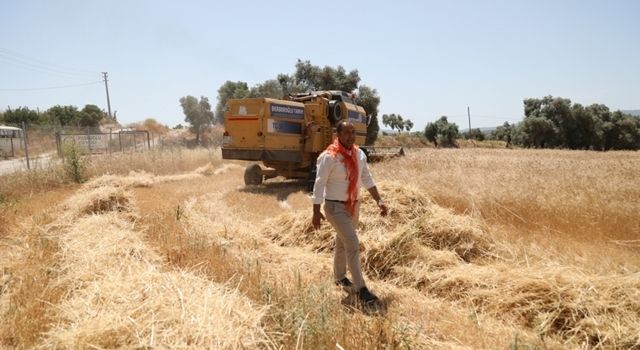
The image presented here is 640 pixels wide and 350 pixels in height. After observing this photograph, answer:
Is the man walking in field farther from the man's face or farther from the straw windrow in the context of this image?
the straw windrow

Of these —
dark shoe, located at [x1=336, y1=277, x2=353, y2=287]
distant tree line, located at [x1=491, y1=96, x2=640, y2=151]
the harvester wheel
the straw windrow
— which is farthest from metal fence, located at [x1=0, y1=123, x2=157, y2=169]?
distant tree line, located at [x1=491, y1=96, x2=640, y2=151]

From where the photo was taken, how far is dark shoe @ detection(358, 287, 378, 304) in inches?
170

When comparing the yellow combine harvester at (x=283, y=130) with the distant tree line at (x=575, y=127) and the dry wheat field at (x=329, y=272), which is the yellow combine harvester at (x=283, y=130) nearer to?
the dry wheat field at (x=329, y=272)

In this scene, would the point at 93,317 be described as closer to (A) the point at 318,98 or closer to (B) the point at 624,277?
(B) the point at 624,277

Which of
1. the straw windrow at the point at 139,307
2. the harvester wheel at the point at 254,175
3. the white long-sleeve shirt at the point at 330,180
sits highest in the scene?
the white long-sleeve shirt at the point at 330,180

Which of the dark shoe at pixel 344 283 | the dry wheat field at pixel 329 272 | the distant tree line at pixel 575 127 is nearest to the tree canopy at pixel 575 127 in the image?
the distant tree line at pixel 575 127

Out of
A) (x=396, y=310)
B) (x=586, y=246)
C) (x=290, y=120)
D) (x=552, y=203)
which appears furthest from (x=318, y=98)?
(x=396, y=310)

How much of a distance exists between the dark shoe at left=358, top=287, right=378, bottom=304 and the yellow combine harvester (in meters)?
7.24

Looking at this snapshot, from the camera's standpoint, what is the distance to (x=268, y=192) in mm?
11305

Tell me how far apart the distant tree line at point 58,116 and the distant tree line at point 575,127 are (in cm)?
4673

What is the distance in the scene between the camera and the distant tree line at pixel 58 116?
42531 millimetres

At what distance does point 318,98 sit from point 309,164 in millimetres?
1948

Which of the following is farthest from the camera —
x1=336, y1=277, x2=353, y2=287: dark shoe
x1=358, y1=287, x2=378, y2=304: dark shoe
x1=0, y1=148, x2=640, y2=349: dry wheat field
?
x1=336, y1=277, x2=353, y2=287: dark shoe

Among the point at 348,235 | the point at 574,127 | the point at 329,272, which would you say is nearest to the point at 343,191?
the point at 348,235
